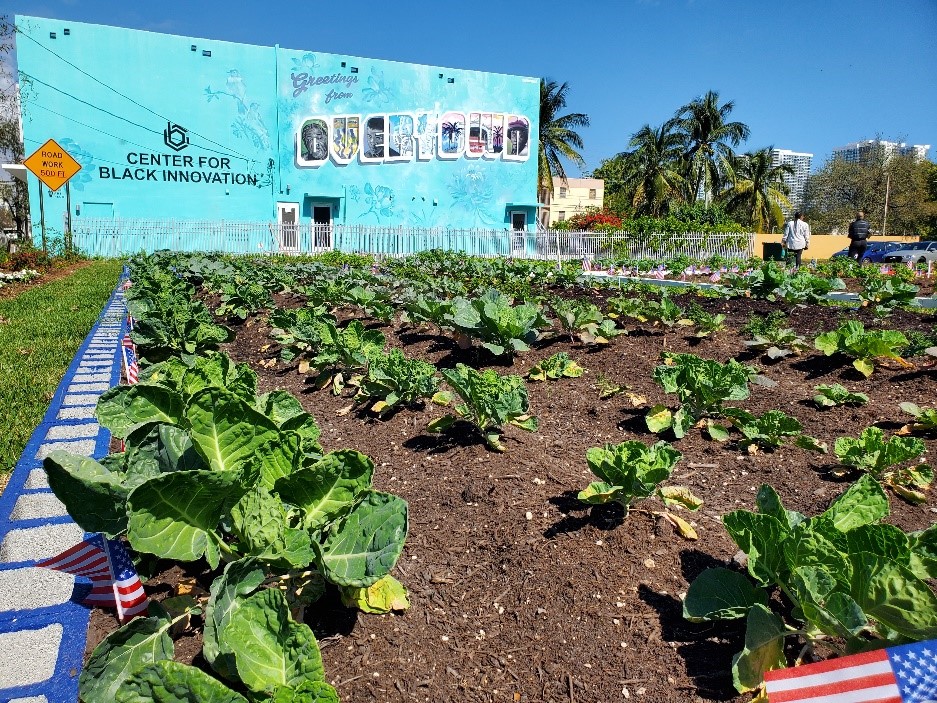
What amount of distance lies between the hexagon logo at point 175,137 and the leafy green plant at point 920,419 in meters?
28.6

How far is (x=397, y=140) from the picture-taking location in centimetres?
3017

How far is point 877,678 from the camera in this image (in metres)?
1.39

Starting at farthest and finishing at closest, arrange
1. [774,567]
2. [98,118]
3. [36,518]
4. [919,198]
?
[919,198] < [98,118] < [36,518] < [774,567]

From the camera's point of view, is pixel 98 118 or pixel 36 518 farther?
pixel 98 118

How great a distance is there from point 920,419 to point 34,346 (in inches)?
301

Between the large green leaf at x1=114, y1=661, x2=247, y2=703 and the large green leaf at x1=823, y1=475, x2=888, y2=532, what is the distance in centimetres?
177

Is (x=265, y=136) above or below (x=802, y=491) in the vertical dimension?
above

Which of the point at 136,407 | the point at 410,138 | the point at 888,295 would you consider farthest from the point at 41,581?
the point at 410,138

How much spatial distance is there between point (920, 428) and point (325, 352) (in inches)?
148

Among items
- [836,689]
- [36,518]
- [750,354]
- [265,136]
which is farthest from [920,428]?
[265,136]

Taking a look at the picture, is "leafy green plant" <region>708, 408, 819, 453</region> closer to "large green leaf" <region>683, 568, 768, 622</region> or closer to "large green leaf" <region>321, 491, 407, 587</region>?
"large green leaf" <region>683, 568, 768, 622</region>

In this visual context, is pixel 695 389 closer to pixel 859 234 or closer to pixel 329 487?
pixel 329 487

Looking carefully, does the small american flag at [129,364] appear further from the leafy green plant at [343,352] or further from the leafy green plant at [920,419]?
the leafy green plant at [920,419]

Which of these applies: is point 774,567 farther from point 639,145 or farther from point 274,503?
point 639,145
